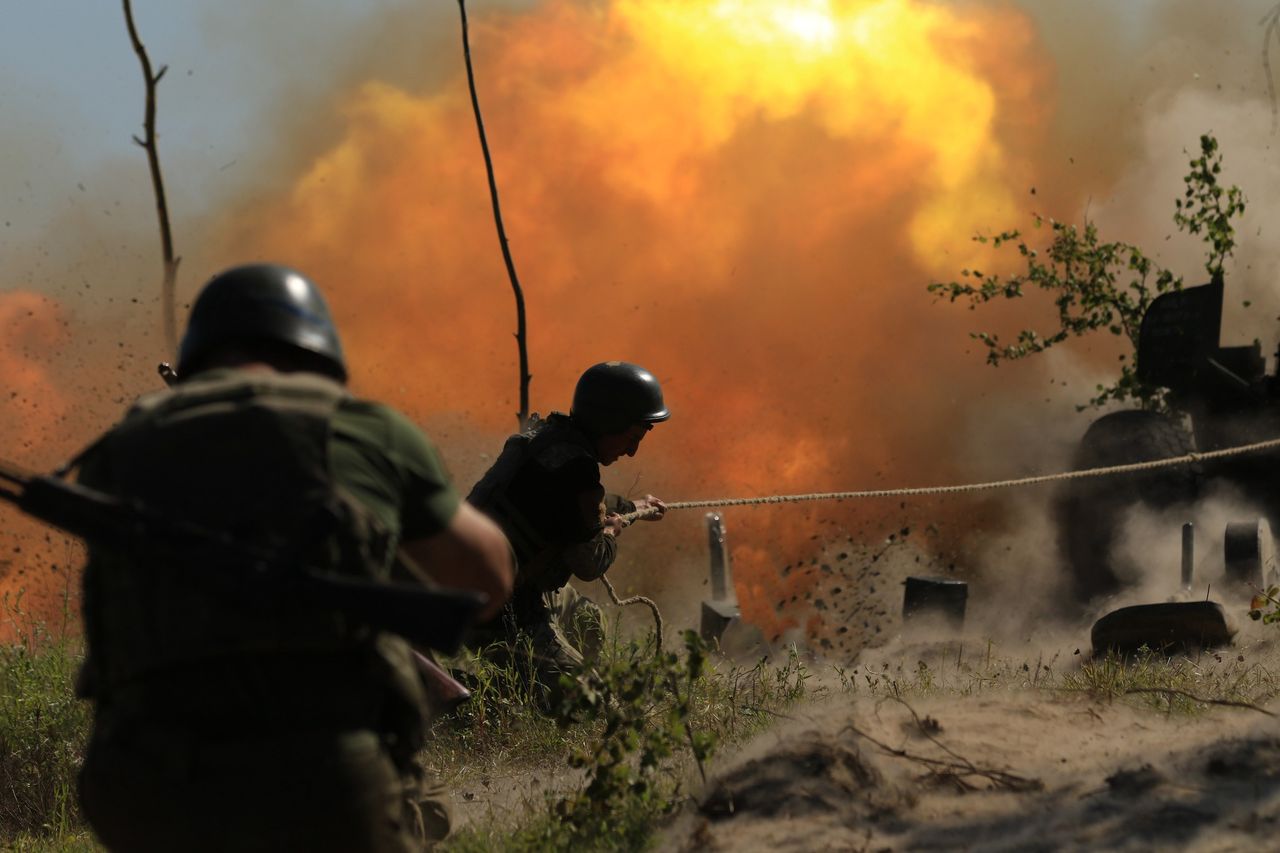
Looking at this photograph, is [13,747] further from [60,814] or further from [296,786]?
[296,786]

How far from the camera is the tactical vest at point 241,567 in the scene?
263 centimetres

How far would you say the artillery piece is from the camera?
31.0ft

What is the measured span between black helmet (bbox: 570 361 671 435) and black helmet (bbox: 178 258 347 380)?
3612mm

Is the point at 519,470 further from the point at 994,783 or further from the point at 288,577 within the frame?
the point at 288,577

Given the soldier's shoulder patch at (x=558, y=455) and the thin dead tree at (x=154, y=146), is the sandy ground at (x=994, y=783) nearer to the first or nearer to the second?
the soldier's shoulder patch at (x=558, y=455)

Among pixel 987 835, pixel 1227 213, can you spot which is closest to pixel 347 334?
pixel 1227 213

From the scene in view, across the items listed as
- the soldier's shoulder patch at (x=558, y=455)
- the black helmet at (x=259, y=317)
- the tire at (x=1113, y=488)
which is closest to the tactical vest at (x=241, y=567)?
the black helmet at (x=259, y=317)

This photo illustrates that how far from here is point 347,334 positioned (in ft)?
47.0

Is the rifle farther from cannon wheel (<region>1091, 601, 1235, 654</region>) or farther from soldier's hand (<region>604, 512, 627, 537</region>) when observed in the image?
cannon wheel (<region>1091, 601, 1235, 654</region>)

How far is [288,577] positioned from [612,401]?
4.18 m

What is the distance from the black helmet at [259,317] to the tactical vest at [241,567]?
12.4 inches

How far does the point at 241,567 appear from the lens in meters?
2.58

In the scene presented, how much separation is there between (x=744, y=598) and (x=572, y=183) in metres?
4.42

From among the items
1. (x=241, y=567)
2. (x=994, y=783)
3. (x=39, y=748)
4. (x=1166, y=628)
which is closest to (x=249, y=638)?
(x=241, y=567)
